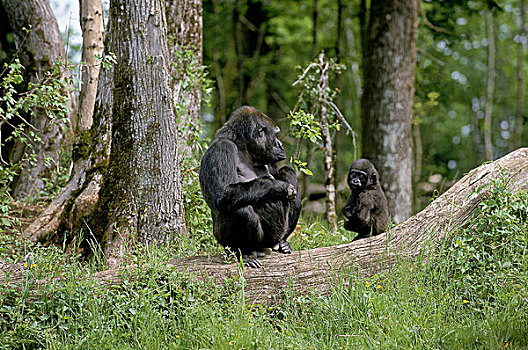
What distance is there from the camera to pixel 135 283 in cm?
459

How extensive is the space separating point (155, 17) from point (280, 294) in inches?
138

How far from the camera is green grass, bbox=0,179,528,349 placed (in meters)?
4.00

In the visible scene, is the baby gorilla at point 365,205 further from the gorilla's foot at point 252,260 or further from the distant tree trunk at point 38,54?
the distant tree trunk at point 38,54

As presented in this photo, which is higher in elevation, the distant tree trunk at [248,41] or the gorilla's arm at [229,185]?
the distant tree trunk at [248,41]

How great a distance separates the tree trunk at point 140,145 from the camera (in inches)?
238

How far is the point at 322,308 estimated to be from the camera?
178 inches

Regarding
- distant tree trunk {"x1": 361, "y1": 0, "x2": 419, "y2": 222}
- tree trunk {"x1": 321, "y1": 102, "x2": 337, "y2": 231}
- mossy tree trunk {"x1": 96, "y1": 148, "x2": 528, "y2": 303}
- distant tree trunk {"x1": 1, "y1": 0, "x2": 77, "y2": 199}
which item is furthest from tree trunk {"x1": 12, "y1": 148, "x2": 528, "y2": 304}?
distant tree trunk {"x1": 1, "y1": 0, "x2": 77, "y2": 199}

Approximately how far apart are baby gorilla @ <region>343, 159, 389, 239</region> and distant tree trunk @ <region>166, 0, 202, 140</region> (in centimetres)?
256

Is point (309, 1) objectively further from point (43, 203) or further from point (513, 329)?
point (513, 329)

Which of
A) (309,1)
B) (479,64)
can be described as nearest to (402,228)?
(309,1)

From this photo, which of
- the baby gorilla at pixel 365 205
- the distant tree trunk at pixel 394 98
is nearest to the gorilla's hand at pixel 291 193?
the baby gorilla at pixel 365 205

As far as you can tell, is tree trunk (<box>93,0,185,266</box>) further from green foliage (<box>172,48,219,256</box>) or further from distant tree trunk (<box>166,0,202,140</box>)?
distant tree trunk (<box>166,0,202,140</box>)

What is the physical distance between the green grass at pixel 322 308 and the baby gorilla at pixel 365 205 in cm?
143

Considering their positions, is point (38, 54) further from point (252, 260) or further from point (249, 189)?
point (252, 260)
